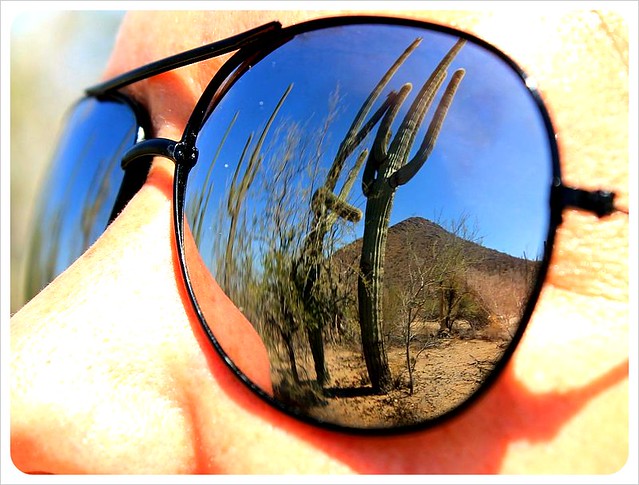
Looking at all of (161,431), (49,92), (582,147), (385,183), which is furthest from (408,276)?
(49,92)

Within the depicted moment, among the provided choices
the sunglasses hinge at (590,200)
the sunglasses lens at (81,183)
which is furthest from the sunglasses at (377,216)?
the sunglasses lens at (81,183)

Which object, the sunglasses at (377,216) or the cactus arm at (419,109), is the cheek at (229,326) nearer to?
the sunglasses at (377,216)

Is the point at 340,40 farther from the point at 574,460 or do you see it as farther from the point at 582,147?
the point at 574,460

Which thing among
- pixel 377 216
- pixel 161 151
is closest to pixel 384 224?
pixel 377 216

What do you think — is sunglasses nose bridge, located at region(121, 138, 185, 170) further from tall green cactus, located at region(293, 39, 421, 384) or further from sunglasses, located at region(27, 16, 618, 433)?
tall green cactus, located at region(293, 39, 421, 384)

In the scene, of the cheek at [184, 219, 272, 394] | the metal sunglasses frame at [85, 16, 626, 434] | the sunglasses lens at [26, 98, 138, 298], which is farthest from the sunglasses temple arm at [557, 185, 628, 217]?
the sunglasses lens at [26, 98, 138, 298]
